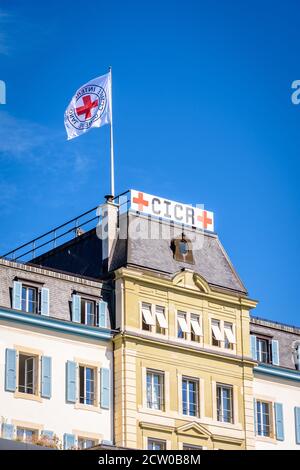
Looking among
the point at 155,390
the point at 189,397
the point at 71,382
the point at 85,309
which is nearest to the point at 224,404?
the point at 189,397

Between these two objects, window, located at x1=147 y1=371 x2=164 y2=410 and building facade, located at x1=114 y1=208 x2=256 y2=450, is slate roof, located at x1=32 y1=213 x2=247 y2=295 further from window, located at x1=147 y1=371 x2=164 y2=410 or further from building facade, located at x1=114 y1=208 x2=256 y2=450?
window, located at x1=147 y1=371 x2=164 y2=410

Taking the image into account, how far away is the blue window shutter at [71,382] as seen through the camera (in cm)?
8356

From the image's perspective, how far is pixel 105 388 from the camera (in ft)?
280

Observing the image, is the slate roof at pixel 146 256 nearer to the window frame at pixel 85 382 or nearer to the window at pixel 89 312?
the window at pixel 89 312

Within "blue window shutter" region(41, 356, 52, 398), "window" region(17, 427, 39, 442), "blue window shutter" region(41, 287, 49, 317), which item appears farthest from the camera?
"blue window shutter" region(41, 287, 49, 317)

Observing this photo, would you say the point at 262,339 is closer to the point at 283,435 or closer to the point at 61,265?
the point at 283,435

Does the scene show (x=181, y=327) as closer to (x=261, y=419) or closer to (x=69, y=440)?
(x=261, y=419)

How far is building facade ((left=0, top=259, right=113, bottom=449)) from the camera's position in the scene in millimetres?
81500

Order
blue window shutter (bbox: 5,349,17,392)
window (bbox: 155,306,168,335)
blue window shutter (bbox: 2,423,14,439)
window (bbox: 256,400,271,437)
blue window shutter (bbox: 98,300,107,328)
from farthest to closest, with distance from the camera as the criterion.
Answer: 1. window (bbox: 256,400,271,437)
2. window (bbox: 155,306,168,335)
3. blue window shutter (bbox: 98,300,107,328)
4. blue window shutter (bbox: 5,349,17,392)
5. blue window shutter (bbox: 2,423,14,439)

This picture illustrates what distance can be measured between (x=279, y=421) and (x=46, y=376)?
18.4 meters

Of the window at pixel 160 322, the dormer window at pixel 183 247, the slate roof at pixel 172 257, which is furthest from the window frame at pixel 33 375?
the dormer window at pixel 183 247

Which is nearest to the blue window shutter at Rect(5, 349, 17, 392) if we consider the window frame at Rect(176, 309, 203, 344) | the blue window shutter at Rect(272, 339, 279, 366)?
the window frame at Rect(176, 309, 203, 344)

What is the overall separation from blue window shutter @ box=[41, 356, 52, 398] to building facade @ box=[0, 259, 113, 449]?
0.02 m
